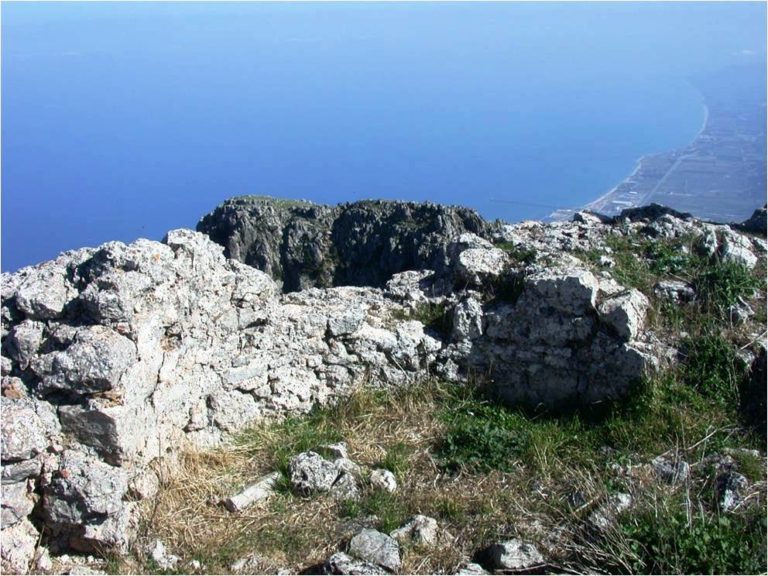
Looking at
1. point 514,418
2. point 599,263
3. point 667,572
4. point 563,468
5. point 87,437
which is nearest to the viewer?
point 667,572

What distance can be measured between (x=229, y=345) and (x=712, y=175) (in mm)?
61573

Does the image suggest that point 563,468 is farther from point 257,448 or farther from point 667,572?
point 257,448

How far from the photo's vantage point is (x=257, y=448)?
6555 millimetres

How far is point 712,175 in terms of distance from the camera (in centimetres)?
6059

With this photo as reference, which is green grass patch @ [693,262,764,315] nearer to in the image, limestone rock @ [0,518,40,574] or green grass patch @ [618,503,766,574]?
green grass patch @ [618,503,766,574]

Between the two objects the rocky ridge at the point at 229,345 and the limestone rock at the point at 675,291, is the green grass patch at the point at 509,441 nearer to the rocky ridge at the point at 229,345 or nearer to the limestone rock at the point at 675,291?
the rocky ridge at the point at 229,345

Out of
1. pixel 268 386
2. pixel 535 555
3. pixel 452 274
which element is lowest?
pixel 535 555

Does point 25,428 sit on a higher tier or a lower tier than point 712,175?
higher

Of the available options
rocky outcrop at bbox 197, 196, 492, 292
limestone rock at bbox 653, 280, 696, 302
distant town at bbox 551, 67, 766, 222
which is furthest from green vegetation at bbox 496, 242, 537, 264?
distant town at bbox 551, 67, 766, 222

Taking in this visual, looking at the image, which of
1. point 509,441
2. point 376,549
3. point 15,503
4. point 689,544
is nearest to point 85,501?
point 15,503

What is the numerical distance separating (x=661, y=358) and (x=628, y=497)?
1912 millimetres

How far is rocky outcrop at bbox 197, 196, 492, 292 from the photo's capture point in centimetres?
3356

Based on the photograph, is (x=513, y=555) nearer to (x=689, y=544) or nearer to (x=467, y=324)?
(x=689, y=544)

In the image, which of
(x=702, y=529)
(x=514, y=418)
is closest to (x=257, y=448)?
(x=514, y=418)
